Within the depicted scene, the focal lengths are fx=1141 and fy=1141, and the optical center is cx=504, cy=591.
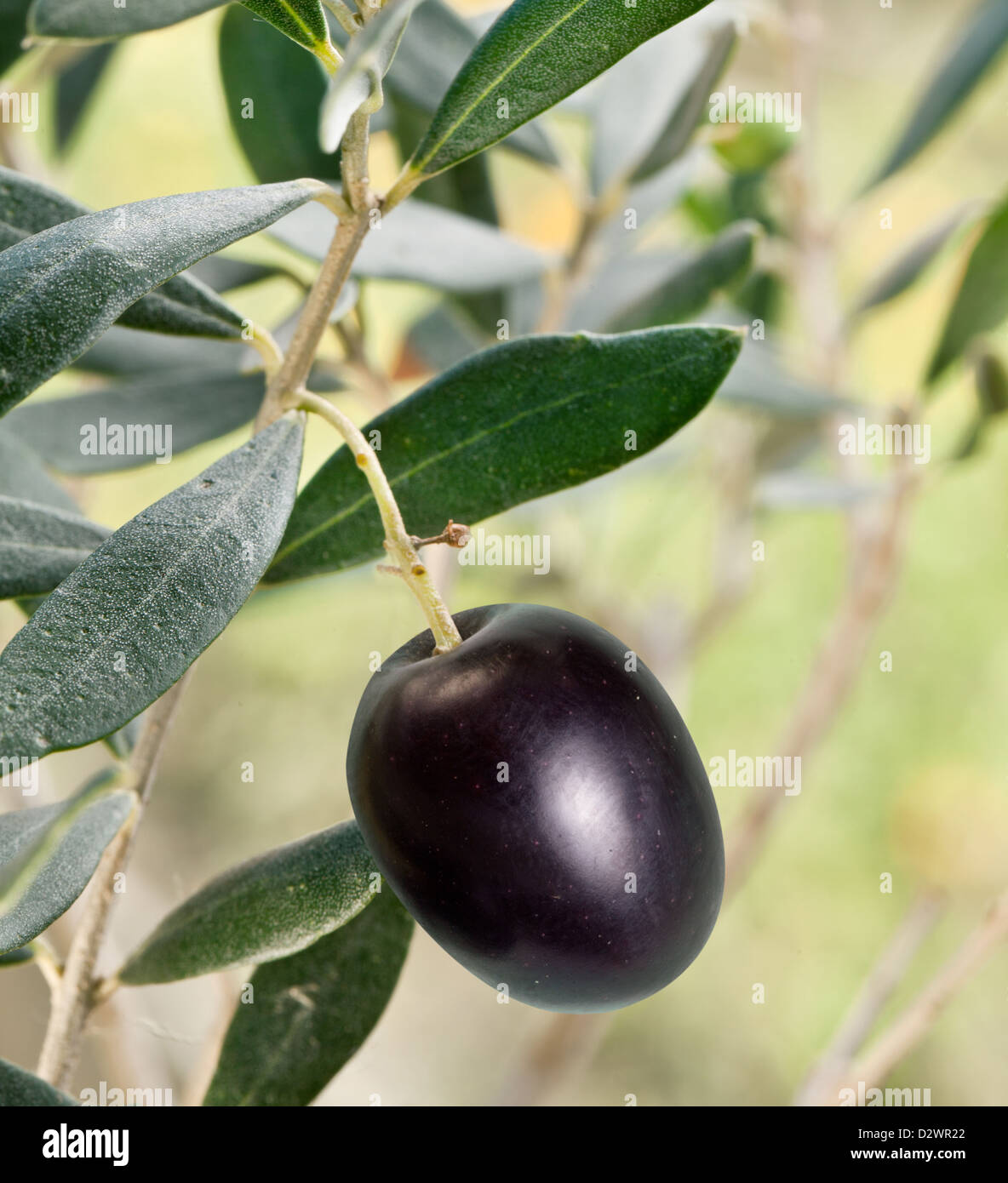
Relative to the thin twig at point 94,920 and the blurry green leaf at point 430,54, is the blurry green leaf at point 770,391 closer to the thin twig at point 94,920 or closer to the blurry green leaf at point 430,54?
the blurry green leaf at point 430,54

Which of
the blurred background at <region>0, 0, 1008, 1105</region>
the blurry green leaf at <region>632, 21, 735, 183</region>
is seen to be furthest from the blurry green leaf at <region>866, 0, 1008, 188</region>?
the blurry green leaf at <region>632, 21, 735, 183</region>

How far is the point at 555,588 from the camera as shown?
1.01 meters

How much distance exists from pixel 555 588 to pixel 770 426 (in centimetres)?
24

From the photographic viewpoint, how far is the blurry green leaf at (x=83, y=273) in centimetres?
26

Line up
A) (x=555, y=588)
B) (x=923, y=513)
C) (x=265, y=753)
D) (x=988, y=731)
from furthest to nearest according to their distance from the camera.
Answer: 1. (x=923, y=513)
2. (x=988, y=731)
3. (x=265, y=753)
4. (x=555, y=588)

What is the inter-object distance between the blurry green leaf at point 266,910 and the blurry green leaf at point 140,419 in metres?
0.21

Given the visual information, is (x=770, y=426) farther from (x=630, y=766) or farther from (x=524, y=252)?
(x=630, y=766)

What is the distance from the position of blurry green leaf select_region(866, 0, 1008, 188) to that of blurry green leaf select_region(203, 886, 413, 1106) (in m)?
0.58

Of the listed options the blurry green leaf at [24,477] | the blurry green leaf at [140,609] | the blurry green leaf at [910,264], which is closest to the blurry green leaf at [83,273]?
the blurry green leaf at [140,609]

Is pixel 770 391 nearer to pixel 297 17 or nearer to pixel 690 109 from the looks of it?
pixel 690 109

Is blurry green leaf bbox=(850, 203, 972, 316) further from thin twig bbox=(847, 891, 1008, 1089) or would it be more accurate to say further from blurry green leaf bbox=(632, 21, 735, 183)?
thin twig bbox=(847, 891, 1008, 1089)

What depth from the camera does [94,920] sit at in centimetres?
37
